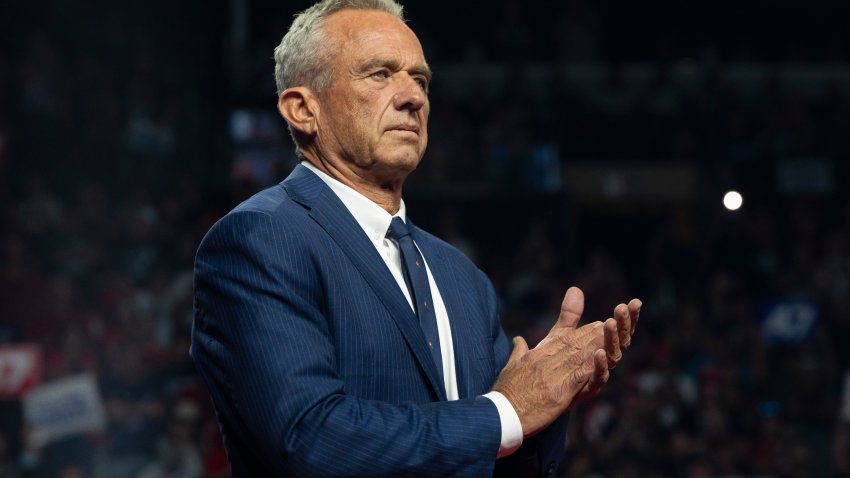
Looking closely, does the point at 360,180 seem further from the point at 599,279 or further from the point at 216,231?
the point at 599,279

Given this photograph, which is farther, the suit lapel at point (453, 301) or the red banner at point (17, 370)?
the red banner at point (17, 370)

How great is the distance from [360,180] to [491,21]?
11.0 meters

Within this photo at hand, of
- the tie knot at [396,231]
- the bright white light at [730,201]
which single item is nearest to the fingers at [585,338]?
the tie knot at [396,231]

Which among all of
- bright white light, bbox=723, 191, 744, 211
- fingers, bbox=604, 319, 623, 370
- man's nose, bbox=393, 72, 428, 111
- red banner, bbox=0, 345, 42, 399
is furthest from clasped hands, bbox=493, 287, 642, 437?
bright white light, bbox=723, 191, 744, 211

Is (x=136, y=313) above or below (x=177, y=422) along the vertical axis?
above

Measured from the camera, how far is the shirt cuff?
5.52ft

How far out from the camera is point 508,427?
5.53 feet

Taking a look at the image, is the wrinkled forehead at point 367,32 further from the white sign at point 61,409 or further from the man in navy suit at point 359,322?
the white sign at point 61,409

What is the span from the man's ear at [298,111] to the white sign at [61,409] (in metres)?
5.13

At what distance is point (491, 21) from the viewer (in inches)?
496

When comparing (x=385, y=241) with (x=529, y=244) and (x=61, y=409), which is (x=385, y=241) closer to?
(x=61, y=409)

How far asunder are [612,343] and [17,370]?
5.69 m

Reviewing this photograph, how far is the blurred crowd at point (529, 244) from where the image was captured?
7.12 m

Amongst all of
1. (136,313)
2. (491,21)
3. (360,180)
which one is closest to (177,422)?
(136,313)
